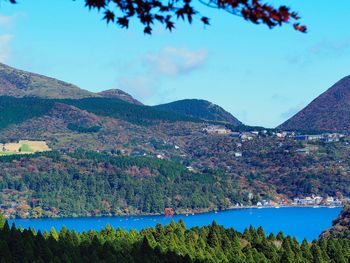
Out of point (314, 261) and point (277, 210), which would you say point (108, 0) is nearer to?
point (314, 261)

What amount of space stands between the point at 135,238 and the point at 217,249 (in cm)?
617

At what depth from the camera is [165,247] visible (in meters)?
56.8

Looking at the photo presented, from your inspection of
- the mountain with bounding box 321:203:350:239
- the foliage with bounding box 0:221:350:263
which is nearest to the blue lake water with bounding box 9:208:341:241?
the mountain with bounding box 321:203:350:239

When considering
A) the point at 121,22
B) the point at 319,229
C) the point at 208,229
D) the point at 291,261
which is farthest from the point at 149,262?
the point at 319,229

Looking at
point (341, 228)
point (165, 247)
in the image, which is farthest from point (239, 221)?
point (165, 247)

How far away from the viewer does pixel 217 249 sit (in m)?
59.9

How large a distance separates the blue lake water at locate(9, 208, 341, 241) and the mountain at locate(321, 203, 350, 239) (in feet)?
140

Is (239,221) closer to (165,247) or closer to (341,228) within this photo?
(341,228)

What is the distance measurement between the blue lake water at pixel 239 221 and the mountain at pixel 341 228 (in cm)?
4269

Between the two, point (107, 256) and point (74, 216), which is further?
point (74, 216)

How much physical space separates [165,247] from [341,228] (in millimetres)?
36131

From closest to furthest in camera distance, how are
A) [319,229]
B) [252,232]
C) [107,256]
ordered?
[107,256]
[252,232]
[319,229]

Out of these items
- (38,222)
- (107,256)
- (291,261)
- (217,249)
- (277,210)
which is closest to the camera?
(107,256)

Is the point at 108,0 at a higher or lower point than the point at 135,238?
higher
